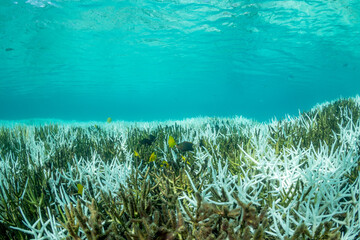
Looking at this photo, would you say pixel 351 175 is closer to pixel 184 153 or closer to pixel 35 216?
pixel 184 153

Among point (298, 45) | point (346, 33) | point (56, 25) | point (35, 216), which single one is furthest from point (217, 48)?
point (35, 216)

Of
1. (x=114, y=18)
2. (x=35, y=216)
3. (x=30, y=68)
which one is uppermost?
(x=30, y=68)

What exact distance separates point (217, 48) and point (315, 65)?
22.0 meters

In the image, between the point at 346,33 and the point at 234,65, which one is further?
the point at 234,65

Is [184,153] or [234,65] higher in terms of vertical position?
[234,65]

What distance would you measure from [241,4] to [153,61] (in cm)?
2218

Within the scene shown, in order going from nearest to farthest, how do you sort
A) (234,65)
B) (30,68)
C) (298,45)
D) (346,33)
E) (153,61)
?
(346,33), (298,45), (30,68), (153,61), (234,65)

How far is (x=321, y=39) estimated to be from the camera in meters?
26.7

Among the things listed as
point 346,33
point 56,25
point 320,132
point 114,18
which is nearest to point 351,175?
point 320,132

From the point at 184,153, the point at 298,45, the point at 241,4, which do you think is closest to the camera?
the point at 184,153

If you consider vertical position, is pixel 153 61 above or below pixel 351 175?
above

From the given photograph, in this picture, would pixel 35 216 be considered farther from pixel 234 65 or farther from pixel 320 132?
pixel 234 65

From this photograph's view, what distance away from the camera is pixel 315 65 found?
40.3m

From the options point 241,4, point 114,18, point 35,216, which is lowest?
point 35,216
